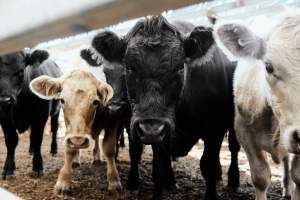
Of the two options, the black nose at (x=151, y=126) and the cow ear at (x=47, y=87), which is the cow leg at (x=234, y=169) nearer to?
the black nose at (x=151, y=126)

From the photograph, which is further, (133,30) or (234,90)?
(234,90)

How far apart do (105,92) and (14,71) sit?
17.3 inches

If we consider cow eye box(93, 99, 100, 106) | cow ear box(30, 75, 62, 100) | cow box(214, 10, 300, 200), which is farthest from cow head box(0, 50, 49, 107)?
cow box(214, 10, 300, 200)

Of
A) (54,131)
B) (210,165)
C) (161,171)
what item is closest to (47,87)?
(54,131)

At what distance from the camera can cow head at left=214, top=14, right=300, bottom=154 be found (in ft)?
2.46

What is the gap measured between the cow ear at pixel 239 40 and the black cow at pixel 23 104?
699 millimetres

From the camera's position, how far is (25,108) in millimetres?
1606

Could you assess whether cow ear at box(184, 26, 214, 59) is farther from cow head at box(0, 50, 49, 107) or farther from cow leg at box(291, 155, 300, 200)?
cow head at box(0, 50, 49, 107)

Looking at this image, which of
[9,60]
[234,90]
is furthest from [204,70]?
[9,60]

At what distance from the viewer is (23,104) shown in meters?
1.59

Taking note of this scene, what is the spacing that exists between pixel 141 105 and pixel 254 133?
0.34m

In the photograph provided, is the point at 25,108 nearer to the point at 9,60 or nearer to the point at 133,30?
the point at 9,60

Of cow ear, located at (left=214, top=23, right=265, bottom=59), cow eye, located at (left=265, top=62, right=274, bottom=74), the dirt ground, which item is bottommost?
the dirt ground

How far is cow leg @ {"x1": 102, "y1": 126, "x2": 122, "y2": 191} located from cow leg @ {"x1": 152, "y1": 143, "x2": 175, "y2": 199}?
148 mm
